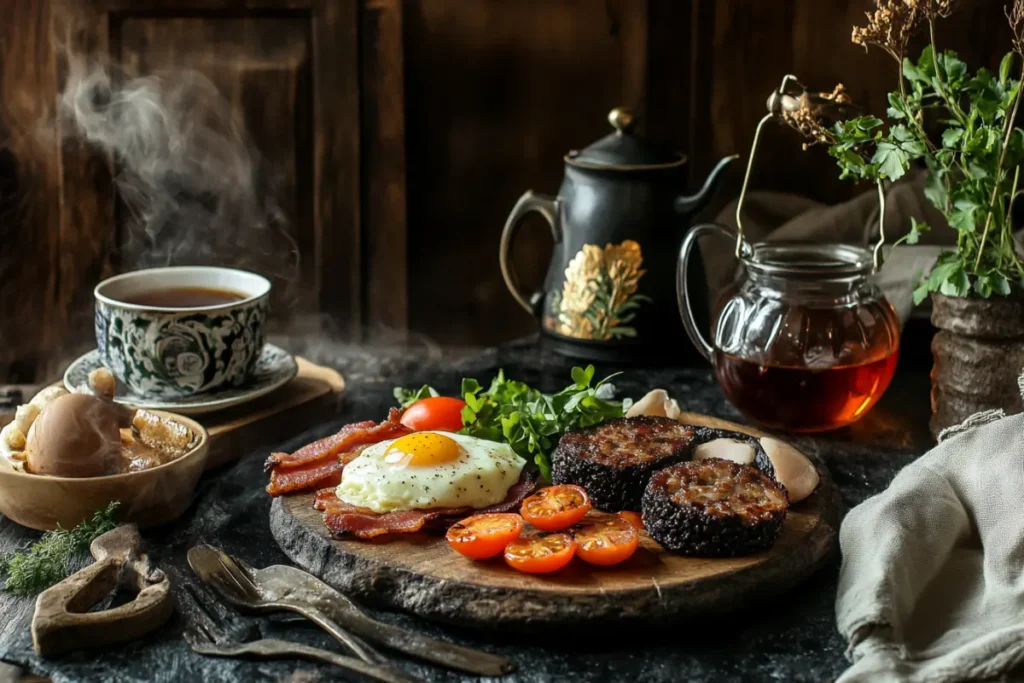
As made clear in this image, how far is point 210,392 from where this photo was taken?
229 centimetres

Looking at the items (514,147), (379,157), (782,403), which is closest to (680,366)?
(782,403)

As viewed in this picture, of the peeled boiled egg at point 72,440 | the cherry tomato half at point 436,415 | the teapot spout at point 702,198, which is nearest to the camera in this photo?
the peeled boiled egg at point 72,440

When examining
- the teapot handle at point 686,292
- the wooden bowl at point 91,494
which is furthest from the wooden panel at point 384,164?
the wooden bowl at point 91,494

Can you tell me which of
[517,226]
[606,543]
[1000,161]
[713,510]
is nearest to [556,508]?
[606,543]

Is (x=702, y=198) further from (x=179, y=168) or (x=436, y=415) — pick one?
(x=179, y=168)

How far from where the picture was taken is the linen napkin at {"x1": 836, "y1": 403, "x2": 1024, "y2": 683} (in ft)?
4.72

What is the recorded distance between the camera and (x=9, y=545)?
1856 mm

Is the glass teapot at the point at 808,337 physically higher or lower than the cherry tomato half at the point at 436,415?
higher

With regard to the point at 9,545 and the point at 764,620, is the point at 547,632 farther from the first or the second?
the point at 9,545

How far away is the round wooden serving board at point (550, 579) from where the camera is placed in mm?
1553

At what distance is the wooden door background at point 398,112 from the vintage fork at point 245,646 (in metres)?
1.78

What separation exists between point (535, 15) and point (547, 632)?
199 cm

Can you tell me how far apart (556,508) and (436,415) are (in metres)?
0.48

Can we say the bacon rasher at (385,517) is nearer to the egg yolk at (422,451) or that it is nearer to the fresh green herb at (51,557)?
the egg yolk at (422,451)
